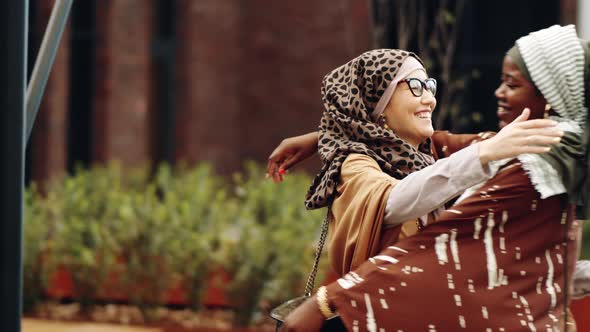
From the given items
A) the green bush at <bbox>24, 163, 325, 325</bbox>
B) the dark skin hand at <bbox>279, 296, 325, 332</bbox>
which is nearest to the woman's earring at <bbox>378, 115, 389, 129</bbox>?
the dark skin hand at <bbox>279, 296, 325, 332</bbox>

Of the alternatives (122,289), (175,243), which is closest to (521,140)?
(175,243)

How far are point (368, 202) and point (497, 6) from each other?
8.49 meters

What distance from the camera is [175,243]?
699cm

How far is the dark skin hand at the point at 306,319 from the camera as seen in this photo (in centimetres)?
253

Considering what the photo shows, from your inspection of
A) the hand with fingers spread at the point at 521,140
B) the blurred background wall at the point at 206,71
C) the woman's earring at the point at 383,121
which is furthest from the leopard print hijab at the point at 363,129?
the blurred background wall at the point at 206,71

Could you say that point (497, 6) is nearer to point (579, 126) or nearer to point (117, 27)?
point (117, 27)

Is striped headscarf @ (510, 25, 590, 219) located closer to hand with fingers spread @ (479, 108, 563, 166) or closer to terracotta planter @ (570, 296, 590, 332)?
hand with fingers spread @ (479, 108, 563, 166)

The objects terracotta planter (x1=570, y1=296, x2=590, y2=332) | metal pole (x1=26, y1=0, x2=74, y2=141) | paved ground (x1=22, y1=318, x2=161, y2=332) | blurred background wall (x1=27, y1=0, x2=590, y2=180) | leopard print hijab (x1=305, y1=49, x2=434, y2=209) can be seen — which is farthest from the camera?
blurred background wall (x1=27, y1=0, x2=590, y2=180)

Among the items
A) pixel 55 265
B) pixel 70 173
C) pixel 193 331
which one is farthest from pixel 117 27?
pixel 193 331

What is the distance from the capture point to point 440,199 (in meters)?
2.39

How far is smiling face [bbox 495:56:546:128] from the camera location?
8.31ft

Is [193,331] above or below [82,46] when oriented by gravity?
below

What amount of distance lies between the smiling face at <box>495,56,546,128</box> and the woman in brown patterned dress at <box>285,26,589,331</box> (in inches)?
0.5

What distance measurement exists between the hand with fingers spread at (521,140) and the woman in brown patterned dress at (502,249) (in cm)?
9
